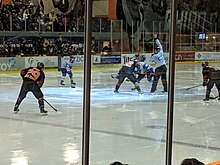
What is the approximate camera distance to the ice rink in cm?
401

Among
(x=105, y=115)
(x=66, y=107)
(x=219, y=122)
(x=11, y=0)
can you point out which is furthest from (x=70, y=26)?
(x=219, y=122)

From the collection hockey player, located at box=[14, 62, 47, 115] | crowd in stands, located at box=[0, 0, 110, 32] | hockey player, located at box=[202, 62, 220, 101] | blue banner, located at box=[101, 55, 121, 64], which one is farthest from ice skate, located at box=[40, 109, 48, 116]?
blue banner, located at box=[101, 55, 121, 64]

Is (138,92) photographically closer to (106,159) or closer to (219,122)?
(219,122)

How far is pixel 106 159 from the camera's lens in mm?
3900

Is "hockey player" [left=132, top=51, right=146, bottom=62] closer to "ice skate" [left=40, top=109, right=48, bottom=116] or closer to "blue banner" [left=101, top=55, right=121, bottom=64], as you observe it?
"blue banner" [left=101, top=55, right=121, bottom=64]

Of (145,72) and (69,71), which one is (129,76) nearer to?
(145,72)

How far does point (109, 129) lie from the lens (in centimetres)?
532

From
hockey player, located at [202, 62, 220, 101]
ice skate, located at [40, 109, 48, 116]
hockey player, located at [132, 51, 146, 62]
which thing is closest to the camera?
ice skate, located at [40, 109, 48, 116]

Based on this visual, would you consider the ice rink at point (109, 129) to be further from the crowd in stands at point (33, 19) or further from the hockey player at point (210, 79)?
the crowd in stands at point (33, 19)

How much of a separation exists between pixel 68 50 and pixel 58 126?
21.6ft

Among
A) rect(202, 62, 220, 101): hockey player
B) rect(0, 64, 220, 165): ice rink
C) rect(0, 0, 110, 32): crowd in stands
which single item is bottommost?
rect(0, 64, 220, 165): ice rink

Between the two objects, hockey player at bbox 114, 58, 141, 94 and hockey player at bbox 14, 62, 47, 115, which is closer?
hockey player at bbox 14, 62, 47, 115

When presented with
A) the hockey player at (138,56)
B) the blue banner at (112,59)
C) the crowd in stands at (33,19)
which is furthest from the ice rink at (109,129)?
the blue banner at (112,59)

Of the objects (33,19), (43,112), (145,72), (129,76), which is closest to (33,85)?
(43,112)
